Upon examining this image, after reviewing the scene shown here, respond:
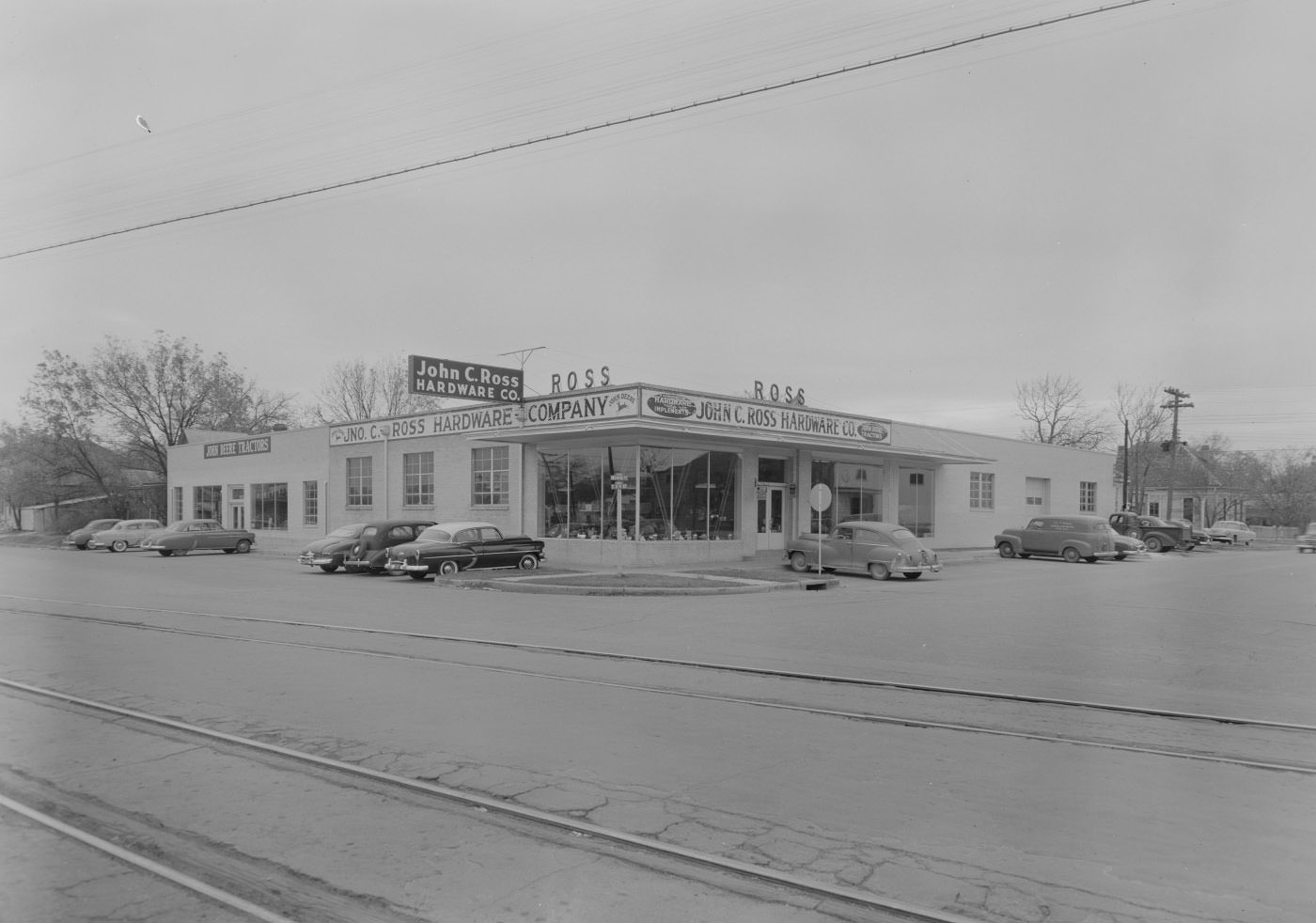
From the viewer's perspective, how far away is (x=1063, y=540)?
34.5 m

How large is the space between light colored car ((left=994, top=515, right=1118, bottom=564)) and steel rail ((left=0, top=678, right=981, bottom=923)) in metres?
32.7

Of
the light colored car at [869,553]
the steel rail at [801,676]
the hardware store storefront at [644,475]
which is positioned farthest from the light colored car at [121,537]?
the steel rail at [801,676]

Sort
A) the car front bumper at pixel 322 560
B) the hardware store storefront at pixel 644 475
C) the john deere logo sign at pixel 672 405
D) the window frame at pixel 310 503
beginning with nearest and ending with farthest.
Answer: the john deere logo sign at pixel 672 405 < the car front bumper at pixel 322 560 < the hardware store storefront at pixel 644 475 < the window frame at pixel 310 503

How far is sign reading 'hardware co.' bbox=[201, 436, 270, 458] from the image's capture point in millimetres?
43947

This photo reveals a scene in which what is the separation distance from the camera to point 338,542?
27.4m

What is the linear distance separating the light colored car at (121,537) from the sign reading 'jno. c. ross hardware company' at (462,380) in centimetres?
2262

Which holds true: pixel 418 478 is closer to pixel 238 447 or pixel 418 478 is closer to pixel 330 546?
pixel 330 546

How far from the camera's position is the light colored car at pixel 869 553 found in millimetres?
24750

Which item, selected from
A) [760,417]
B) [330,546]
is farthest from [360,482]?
[760,417]

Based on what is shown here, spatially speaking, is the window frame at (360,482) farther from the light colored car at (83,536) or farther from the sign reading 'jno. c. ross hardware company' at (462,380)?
the light colored car at (83,536)

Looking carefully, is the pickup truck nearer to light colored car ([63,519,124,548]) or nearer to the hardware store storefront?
the hardware store storefront

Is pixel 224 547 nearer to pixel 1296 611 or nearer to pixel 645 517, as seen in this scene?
pixel 645 517

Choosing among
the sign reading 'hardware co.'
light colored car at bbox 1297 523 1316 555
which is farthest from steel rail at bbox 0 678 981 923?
light colored car at bbox 1297 523 1316 555

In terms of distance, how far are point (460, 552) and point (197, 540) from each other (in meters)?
20.2
